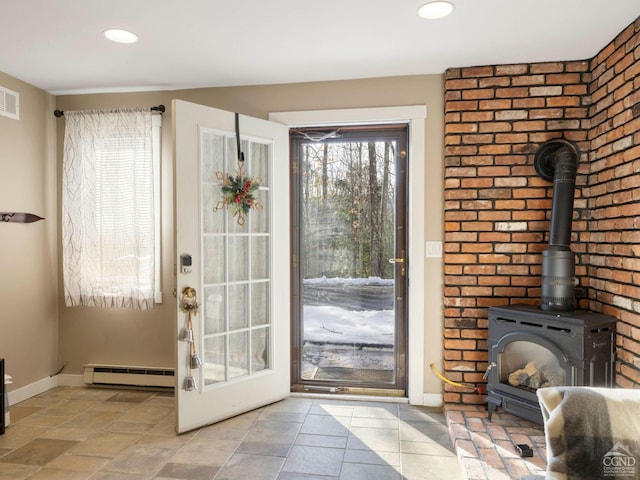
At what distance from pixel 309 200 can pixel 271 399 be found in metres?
1.54

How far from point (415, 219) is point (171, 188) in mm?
1911

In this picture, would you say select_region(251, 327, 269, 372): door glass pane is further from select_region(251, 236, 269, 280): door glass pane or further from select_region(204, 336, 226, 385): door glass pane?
select_region(251, 236, 269, 280): door glass pane

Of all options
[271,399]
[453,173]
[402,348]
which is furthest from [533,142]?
[271,399]

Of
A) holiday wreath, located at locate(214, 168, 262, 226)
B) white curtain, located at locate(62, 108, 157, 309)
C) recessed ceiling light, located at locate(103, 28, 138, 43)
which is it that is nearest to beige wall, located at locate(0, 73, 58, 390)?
white curtain, located at locate(62, 108, 157, 309)

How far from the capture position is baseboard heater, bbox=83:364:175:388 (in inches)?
136

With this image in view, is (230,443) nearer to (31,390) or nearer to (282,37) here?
(31,390)

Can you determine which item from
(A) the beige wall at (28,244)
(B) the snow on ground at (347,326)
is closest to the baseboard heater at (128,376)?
(A) the beige wall at (28,244)

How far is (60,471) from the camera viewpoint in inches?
89.6

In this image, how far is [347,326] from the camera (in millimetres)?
3477

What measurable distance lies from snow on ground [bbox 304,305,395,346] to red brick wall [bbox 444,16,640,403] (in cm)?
52

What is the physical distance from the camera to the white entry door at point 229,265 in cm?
275

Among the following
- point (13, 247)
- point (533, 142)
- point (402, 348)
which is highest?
point (533, 142)

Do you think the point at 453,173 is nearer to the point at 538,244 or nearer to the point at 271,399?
the point at 538,244

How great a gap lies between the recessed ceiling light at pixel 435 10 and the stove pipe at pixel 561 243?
1151 millimetres
